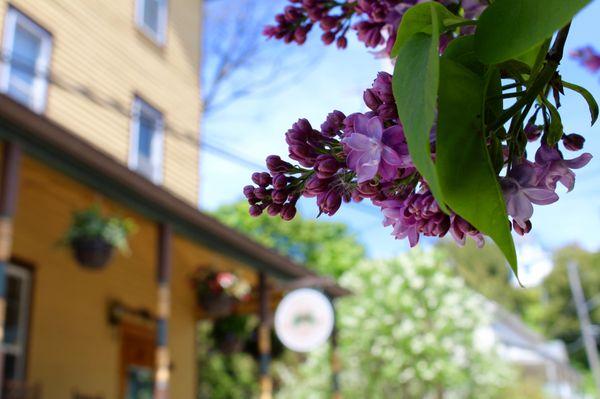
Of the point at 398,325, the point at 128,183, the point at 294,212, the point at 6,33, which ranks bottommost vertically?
the point at 294,212

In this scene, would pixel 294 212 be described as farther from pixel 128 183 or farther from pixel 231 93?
pixel 231 93

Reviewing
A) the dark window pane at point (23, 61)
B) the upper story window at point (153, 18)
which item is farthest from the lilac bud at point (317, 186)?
the upper story window at point (153, 18)

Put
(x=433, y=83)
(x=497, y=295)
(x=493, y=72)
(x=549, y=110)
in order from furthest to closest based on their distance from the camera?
(x=497, y=295)
(x=549, y=110)
(x=493, y=72)
(x=433, y=83)

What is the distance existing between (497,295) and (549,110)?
4599 cm

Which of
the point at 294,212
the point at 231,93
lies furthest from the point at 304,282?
the point at 294,212

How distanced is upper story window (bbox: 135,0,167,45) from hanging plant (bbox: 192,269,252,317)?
143 inches

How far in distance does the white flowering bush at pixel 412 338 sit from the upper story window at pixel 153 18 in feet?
17.6

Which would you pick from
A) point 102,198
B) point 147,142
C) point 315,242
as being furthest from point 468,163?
point 315,242

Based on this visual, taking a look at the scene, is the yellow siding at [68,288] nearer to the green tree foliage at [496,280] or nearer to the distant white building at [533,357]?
the distant white building at [533,357]

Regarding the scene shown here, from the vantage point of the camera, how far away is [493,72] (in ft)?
2.15

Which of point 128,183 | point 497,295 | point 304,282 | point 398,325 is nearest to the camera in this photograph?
point 128,183

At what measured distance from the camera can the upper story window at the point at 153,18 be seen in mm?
10305

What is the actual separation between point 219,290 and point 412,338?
3.70 m

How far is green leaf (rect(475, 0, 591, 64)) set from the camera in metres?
0.57
